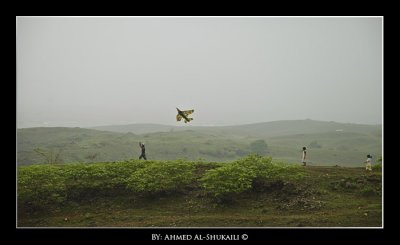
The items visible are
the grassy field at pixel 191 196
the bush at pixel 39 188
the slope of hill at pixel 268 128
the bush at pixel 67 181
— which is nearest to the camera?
the grassy field at pixel 191 196

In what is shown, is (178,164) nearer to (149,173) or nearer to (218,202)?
(149,173)

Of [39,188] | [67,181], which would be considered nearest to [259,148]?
[67,181]

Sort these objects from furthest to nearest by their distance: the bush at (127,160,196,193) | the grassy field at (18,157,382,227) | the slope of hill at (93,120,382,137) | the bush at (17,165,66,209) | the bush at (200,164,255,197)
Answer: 1. the slope of hill at (93,120,382,137)
2. the bush at (127,160,196,193)
3. the bush at (17,165,66,209)
4. the bush at (200,164,255,197)
5. the grassy field at (18,157,382,227)

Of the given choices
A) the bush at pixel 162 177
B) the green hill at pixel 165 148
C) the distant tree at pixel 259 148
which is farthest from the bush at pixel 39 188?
the distant tree at pixel 259 148

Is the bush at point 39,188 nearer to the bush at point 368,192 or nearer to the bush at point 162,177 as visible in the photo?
the bush at point 162,177

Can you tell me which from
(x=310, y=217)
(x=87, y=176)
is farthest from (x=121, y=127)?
(x=310, y=217)

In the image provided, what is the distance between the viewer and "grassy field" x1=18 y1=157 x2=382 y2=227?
12.9 m

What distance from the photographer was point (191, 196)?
14.9 m

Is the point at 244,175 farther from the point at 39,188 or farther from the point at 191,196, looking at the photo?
the point at 39,188

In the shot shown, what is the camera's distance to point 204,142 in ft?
151

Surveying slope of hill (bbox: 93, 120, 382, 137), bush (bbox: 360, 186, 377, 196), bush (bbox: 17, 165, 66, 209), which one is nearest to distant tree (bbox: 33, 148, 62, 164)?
bush (bbox: 17, 165, 66, 209)

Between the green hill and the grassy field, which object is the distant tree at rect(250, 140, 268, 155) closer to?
the green hill

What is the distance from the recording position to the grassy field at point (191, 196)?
1289cm

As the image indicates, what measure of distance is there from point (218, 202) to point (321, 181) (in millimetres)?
4697
